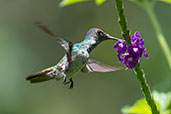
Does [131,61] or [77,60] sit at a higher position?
[77,60]

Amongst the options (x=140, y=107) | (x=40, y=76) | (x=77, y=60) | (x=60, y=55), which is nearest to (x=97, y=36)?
(x=77, y=60)

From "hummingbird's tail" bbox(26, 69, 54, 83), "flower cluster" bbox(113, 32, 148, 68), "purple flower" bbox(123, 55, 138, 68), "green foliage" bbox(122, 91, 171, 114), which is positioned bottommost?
"green foliage" bbox(122, 91, 171, 114)

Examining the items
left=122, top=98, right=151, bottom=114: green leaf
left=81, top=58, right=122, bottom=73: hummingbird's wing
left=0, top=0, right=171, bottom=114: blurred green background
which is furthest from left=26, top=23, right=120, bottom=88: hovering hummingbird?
left=0, top=0, right=171, bottom=114: blurred green background

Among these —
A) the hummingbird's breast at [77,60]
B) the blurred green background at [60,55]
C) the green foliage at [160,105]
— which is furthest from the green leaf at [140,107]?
the blurred green background at [60,55]

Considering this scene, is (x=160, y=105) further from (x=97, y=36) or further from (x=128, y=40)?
(x=128, y=40)

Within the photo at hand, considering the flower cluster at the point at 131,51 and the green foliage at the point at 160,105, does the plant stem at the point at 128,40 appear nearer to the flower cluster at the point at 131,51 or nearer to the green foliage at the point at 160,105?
the flower cluster at the point at 131,51

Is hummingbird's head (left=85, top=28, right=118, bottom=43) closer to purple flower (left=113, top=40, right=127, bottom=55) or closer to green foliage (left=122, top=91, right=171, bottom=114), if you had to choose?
purple flower (left=113, top=40, right=127, bottom=55)

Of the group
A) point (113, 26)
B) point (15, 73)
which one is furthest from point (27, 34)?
point (113, 26)
